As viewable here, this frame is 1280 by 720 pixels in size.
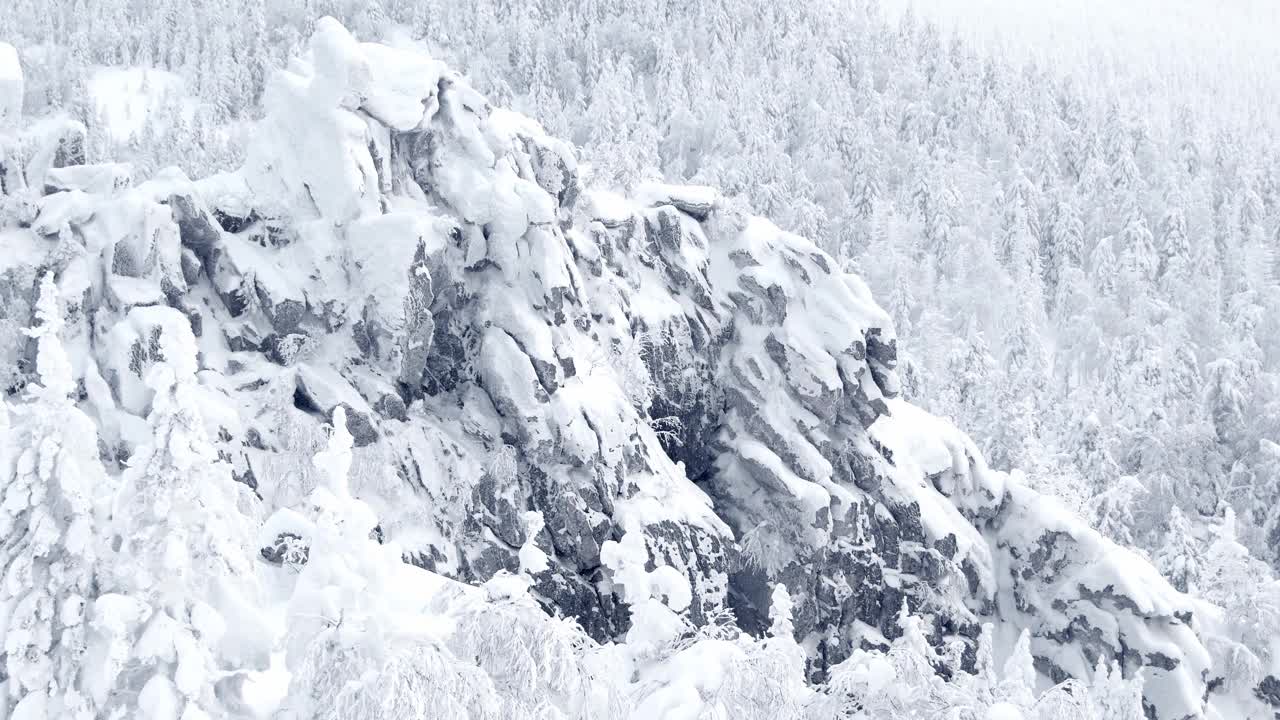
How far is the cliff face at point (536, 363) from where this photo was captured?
2292 centimetres

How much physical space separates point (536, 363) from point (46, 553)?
15.2 meters

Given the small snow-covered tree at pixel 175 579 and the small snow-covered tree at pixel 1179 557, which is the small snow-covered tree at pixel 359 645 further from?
the small snow-covered tree at pixel 1179 557

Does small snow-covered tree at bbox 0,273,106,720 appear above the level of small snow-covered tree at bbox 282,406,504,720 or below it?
below

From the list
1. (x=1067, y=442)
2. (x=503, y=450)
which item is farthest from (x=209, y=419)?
(x=1067, y=442)

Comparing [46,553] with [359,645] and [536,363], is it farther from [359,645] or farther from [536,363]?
[536,363]

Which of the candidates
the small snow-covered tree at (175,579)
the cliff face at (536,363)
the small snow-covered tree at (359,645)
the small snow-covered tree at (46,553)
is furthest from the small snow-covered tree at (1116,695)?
the small snow-covered tree at (46,553)

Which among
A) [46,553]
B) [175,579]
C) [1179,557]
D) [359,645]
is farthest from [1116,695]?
[46,553]

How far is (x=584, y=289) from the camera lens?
88.6 ft

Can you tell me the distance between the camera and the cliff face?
22922 millimetres

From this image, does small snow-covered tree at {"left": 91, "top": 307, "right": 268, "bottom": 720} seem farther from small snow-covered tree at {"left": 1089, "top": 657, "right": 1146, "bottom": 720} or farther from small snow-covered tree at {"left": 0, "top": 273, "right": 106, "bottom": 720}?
small snow-covered tree at {"left": 1089, "top": 657, "right": 1146, "bottom": 720}

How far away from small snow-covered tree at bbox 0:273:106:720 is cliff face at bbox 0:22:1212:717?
11411 millimetres

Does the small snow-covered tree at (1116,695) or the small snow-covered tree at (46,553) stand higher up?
the small snow-covered tree at (46,553)

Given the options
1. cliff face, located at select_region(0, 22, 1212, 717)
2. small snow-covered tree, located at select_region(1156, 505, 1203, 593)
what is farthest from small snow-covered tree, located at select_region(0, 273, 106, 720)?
small snow-covered tree, located at select_region(1156, 505, 1203, 593)

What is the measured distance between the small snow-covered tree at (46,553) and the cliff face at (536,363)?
37.4ft
